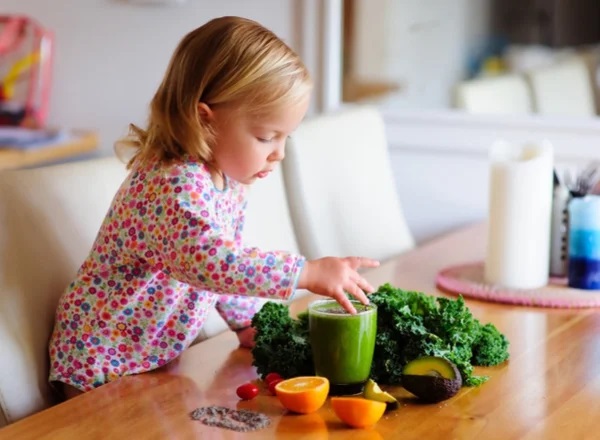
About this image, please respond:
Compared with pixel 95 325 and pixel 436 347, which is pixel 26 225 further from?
pixel 436 347

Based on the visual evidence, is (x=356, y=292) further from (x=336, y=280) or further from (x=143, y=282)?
(x=143, y=282)

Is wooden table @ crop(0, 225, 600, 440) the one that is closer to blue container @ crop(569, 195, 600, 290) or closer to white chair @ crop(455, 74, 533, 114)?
blue container @ crop(569, 195, 600, 290)

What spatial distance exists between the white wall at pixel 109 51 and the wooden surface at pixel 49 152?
139 mm

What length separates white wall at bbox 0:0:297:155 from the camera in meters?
3.18

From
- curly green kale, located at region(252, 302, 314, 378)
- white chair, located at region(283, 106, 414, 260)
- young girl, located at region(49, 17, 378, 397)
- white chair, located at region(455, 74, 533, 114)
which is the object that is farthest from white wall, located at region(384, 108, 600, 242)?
curly green kale, located at region(252, 302, 314, 378)

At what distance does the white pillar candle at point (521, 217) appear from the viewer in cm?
202

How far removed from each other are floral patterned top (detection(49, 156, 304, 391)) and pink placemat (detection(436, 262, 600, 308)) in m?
0.56

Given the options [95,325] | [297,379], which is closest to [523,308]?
[297,379]

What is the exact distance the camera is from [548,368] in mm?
1597

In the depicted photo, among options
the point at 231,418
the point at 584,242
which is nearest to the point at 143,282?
the point at 231,418

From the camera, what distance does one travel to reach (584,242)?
201cm

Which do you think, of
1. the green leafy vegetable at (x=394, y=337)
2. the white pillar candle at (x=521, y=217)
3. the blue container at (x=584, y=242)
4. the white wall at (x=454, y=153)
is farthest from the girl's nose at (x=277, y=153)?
the white wall at (x=454, y=153)

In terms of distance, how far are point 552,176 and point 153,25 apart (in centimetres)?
158

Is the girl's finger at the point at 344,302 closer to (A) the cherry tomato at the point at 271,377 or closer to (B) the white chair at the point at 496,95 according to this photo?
(A) the cherry tomato at the point at 271,377
